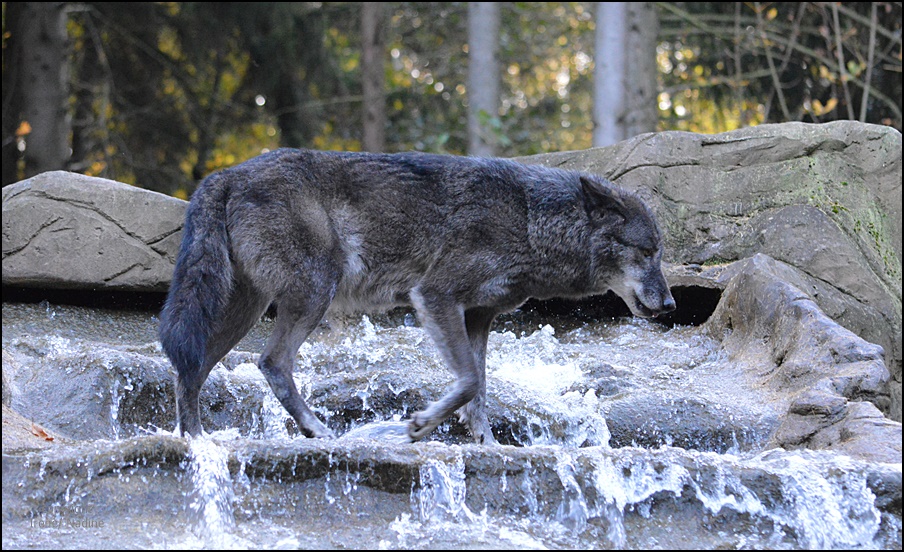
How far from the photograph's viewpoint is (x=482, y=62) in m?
13.5

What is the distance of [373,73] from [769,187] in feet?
26.2

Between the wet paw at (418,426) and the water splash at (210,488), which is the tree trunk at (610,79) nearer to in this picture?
the wet paw at (418,426)

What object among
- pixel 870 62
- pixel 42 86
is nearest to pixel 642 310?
pixel 870 62

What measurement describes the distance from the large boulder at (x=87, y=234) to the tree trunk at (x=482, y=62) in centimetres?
719

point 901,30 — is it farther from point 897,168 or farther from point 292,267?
point 292,267

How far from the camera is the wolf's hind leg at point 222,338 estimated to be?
4645 mm

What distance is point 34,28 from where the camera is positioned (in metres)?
12.2

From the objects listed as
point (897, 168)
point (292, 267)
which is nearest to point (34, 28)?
point (292, 267)

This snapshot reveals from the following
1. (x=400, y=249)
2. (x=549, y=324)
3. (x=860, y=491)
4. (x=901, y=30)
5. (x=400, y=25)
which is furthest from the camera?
(x=400, y=25)

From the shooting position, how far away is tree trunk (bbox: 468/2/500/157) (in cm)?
1344

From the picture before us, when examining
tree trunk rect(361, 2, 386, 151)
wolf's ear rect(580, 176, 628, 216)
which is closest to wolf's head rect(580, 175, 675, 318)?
wolf's ear rect(580, 176, 628, 216)

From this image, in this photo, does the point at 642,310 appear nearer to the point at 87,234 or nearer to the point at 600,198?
the point at 600,198

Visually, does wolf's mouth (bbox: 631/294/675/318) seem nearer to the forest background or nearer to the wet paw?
the wet paw

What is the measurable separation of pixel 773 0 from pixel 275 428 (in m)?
11.9
